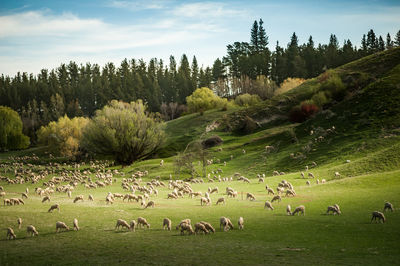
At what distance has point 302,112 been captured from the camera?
8419cm

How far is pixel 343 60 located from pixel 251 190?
131m

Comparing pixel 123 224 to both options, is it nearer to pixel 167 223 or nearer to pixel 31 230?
pixel 167 223

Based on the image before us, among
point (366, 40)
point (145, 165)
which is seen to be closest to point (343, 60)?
point (366, 40)

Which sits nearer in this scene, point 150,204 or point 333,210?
point 333,210

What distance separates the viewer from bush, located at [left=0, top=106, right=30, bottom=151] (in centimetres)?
13138

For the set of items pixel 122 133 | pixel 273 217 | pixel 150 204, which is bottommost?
pixel 273 217

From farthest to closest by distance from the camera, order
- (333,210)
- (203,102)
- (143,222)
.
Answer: (203,102) < (333,210) < (143,222)

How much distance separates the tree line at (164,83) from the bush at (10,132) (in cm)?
2459

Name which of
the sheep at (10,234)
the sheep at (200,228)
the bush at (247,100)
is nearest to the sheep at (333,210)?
the sheep at (200,228)

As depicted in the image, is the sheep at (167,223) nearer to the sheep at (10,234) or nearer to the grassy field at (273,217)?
the grassy field at (273,217)

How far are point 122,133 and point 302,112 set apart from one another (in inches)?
1527

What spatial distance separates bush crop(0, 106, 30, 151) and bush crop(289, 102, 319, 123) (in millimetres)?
97442

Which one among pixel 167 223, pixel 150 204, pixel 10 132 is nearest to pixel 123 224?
pixel 167 223

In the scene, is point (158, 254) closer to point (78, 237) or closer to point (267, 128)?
point (78, 237)
